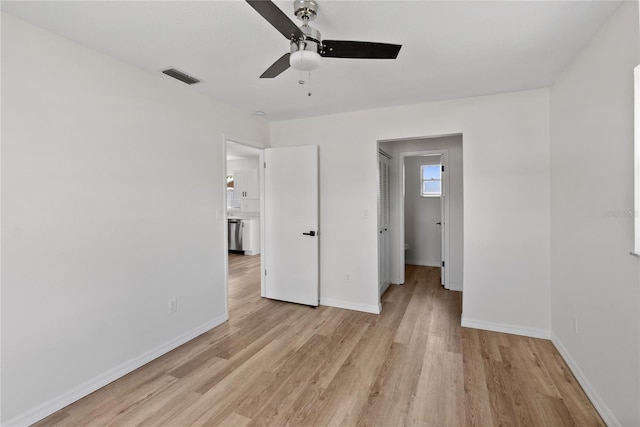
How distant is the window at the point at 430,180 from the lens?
6.16 metres

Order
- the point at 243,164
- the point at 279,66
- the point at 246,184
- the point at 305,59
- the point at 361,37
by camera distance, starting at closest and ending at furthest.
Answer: the point at 305,59 → the point at 279,66 → the point at 361,37 → the point at 246,184 → the point at 243,164

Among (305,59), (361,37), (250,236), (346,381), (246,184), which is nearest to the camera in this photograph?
(305,59)

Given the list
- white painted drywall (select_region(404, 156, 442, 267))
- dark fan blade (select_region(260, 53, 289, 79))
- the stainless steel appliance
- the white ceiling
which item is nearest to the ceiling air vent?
the white ceiling

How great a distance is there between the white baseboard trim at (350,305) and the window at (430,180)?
326cm

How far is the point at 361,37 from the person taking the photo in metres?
2.01

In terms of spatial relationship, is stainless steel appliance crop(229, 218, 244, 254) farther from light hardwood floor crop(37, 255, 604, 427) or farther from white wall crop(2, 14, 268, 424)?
white wall crop(2, 14, 268, 424)

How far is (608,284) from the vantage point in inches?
73.3

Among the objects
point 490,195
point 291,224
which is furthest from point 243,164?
point 490,195

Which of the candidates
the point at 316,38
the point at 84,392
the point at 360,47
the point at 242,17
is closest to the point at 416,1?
the point at 360,47

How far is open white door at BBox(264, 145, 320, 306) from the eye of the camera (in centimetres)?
389

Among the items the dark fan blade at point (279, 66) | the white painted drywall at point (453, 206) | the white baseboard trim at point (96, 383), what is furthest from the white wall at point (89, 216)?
the white painted drywall at point (453, 206)

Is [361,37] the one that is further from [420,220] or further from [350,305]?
[420,220]

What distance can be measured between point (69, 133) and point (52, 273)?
924 millimetres

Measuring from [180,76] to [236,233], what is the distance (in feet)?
17.0
